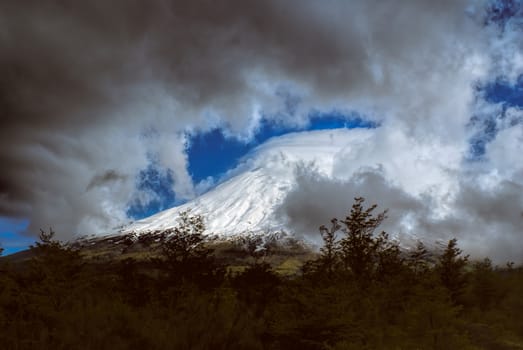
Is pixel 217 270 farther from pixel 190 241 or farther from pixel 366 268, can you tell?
pixel 366 268

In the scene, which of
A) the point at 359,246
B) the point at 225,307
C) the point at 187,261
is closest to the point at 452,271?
the point at 359,246

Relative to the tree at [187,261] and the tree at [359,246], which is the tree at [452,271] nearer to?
the tree at [359,246]

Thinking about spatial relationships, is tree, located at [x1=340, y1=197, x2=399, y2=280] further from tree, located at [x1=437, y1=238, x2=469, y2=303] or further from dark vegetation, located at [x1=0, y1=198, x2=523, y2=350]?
tree, located at [x1=437, y1=238, x2=469, y2=303]

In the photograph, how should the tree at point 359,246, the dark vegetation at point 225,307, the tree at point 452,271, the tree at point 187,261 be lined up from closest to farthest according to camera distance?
1. the dark vegetation at point 225,307
2. the tree at point 187,261
3. the tree at point 359,246
4. the tree at point 452,271

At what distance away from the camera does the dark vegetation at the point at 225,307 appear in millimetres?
7520

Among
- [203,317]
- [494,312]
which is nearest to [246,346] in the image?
[203,317]

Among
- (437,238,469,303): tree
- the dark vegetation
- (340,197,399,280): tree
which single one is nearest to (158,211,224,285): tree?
the dark vegetation

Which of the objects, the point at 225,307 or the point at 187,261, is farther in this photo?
the point at 187,261

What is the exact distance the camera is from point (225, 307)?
970 cm

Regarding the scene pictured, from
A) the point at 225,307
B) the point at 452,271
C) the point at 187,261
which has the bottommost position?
the point at 225,307

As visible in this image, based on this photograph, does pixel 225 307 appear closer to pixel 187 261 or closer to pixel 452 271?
pixel 187 261

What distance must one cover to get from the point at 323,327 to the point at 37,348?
230 inches

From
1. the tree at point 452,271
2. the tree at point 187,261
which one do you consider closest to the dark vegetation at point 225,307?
the tree at point 187,261

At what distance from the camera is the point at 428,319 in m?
13.7
